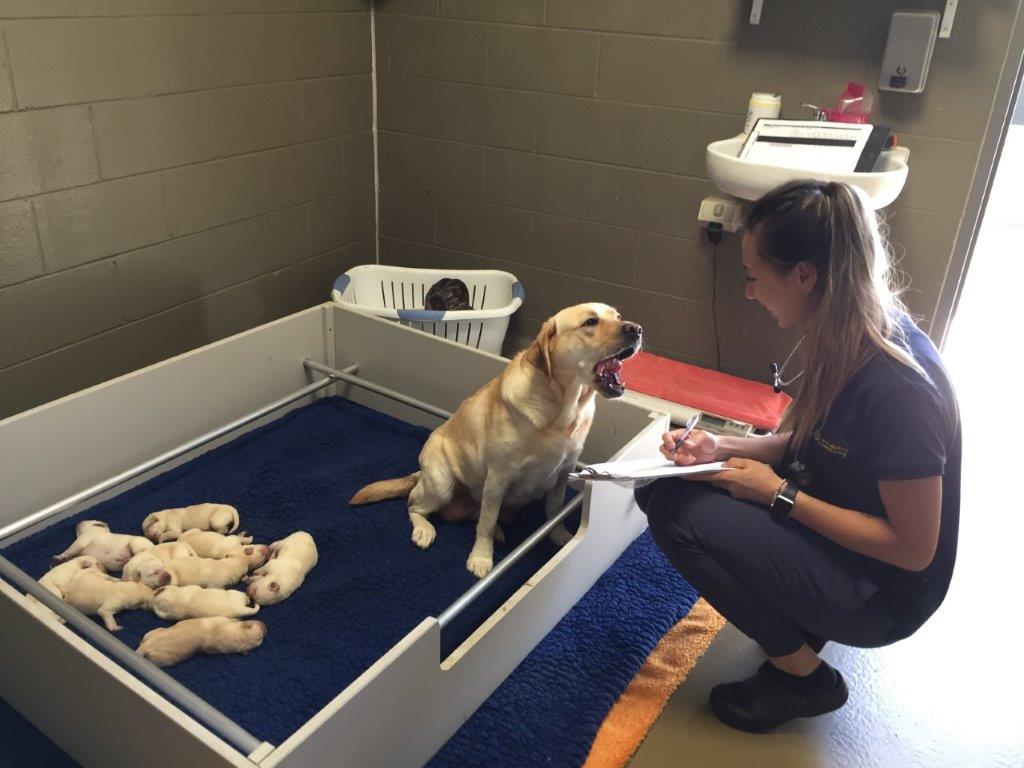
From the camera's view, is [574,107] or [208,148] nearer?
[208,148]

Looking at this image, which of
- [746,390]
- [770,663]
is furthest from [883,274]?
[746,390]

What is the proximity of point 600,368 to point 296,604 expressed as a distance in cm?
90

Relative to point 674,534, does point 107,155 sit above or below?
above

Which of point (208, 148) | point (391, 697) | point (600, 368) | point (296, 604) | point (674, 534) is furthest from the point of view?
point (208, 148)

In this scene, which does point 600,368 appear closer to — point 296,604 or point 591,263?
point 296,604

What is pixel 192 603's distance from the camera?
1.81m

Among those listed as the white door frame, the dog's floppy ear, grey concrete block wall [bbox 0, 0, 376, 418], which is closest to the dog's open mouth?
the dog's floppy ear

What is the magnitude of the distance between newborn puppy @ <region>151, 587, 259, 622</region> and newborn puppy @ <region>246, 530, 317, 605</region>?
0.26 feet

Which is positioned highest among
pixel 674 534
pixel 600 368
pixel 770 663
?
pixel 600 368

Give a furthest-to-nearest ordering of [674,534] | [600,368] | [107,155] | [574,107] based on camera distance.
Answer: [574,107] → [107,155] → [600,368] → [674,534]

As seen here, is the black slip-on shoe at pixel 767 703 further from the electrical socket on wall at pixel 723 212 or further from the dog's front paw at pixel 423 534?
the electrical socket on wall at pixel 723 212

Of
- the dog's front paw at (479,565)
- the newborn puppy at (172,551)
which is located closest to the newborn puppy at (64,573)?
the newborn puppy at (172,551)

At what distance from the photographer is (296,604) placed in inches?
76.5

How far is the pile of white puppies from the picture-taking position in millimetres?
1759
